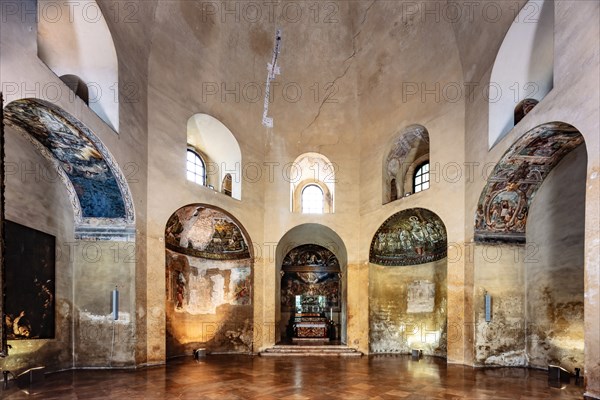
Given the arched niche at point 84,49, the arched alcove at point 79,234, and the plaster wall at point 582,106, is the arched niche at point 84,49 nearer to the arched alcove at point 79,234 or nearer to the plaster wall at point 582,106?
the arched alcove at point 79,234

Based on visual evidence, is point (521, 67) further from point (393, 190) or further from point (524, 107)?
point (393, 190)

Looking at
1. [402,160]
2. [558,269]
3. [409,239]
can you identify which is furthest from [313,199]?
[558,269]

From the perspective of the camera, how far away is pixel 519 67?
9836 millimetres

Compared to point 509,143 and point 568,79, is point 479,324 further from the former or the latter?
point 568,79

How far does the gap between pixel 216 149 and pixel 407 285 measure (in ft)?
27.4

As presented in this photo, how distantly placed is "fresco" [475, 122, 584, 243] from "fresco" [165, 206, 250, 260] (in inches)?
306

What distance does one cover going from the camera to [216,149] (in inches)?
554

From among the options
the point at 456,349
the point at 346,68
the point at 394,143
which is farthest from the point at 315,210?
the point at 456,349

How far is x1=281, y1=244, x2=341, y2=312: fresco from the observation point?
54.4ft

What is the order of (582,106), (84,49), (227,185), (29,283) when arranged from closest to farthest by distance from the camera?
(582,106)
(29,283)
(84,49)
(227,185)

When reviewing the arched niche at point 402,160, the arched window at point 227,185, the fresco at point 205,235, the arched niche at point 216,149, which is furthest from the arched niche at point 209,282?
the arched niche at point 402,160

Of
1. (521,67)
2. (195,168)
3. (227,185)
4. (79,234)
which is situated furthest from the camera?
(227,185)

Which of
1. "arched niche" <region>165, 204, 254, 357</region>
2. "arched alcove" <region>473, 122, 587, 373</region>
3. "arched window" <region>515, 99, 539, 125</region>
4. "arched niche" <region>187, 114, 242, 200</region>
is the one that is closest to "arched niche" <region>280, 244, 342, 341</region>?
"arched niche" <region>165, 204, 254, 357</region>

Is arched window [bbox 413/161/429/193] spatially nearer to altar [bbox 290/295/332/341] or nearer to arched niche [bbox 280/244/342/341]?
arched niche [bbox 280/244/342/341]
